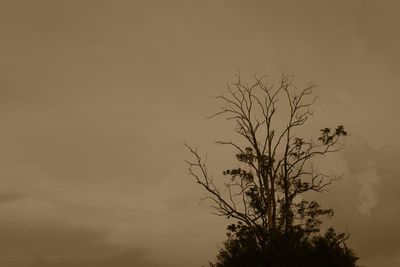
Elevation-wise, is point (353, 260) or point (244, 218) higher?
point (244, 218)

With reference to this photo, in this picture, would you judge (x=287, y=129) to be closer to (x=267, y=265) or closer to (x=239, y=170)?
(x=239, y=170)

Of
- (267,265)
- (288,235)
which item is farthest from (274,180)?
(267,265)

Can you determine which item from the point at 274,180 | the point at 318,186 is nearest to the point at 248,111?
the point at 274,180

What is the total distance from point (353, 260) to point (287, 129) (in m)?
9.95

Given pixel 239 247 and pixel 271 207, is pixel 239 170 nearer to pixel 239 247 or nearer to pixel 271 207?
pixel 271 207


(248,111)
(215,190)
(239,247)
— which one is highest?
(248,111)

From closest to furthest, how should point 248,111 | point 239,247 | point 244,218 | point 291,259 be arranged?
1. point 291,259
2. point 239,247
3. point 244,218
4. point 248,111

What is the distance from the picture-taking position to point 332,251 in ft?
59.3

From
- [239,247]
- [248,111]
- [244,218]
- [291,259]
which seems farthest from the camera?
[248,111]

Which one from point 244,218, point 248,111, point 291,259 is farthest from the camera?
point 248,111

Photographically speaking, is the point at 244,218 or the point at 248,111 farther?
the point at 248,111

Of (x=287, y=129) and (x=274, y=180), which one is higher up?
(x=287, y=129)

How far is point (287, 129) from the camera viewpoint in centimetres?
2636

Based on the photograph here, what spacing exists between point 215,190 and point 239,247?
6914 millimetres
